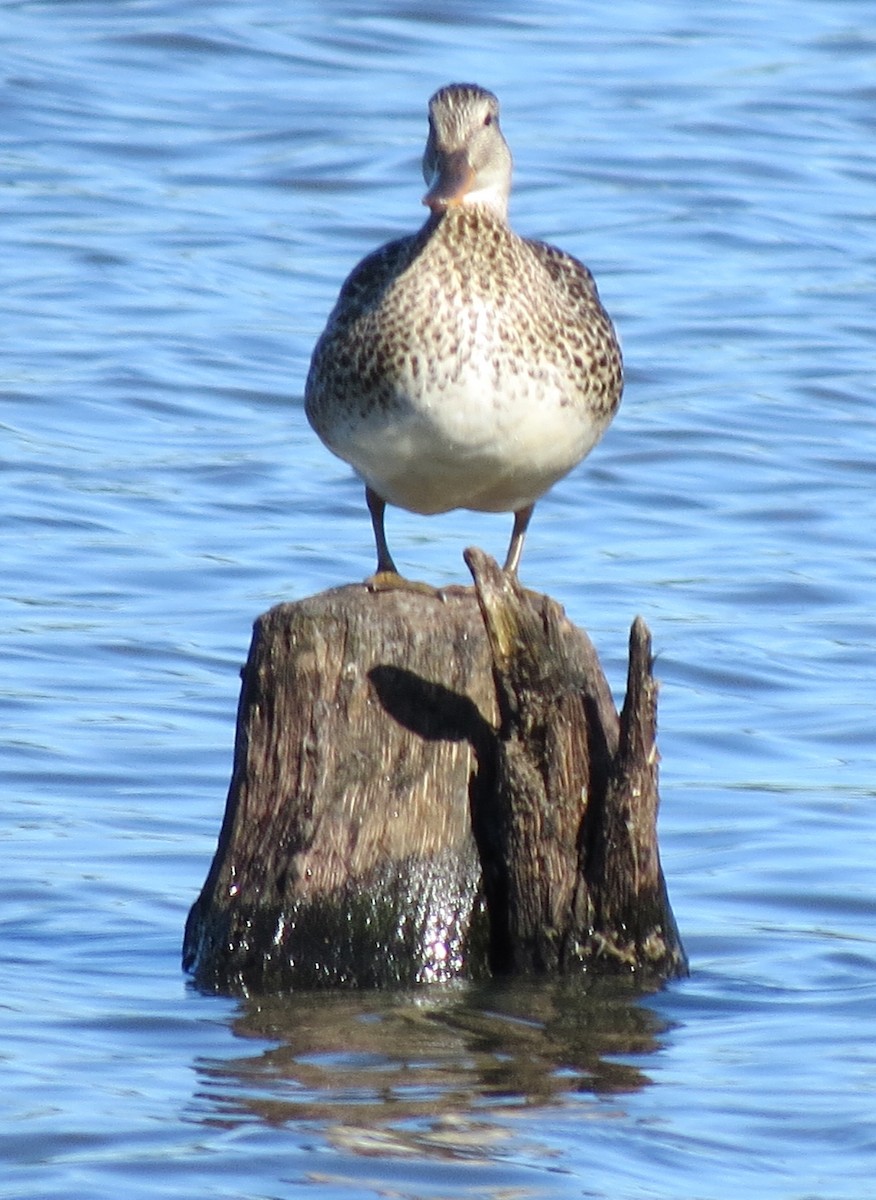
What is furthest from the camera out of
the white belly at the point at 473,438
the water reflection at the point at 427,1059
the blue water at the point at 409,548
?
the white belly at the point at 473,438

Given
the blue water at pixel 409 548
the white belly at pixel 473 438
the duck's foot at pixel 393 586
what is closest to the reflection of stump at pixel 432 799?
the duck's foot at pixel 393 586

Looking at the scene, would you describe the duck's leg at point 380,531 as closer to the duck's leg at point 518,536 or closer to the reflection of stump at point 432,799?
the duck's leg at point 518,536

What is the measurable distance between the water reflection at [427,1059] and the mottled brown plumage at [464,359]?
1252 mm

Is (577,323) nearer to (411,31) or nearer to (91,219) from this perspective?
(91,219)

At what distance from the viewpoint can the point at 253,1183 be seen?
5.38m

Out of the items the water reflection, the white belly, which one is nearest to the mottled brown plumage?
the white belly

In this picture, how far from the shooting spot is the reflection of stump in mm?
6238

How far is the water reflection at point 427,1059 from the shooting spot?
5.71 meters

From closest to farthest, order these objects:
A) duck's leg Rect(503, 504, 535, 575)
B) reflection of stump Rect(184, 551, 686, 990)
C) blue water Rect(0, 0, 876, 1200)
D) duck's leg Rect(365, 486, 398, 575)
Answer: blue water Rect(0, 0, 876, 1200) < reflection of stump Rect(184, 551, 686, 990) < duck's leg Rect(365, 486, 398, 575) < duck's leg Rect(503, 504, 535, 575)

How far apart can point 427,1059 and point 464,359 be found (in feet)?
5.82

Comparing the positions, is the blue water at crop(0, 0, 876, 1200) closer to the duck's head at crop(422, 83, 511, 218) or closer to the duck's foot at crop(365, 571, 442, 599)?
the duck's foot at crop(365, 571, 442, 599)

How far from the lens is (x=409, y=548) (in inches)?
432

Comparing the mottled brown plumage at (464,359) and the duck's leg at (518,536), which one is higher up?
the mottled brown plumage at (464,359)

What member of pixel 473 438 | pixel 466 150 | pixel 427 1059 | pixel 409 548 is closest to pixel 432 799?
pixel 427 1059
